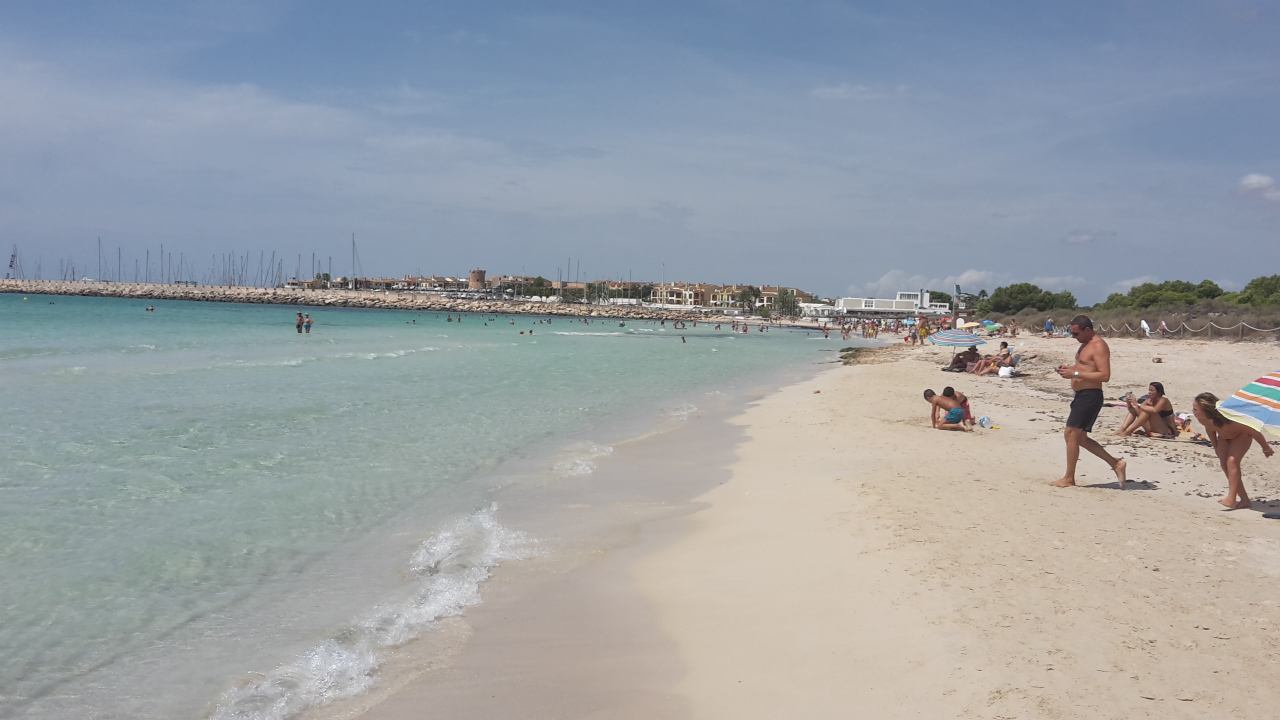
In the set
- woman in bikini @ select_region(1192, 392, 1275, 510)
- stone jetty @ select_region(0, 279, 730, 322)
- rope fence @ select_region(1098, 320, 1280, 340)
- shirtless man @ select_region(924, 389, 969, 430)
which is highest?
rope fence @ select_region(1098, 320, 1280, 340)

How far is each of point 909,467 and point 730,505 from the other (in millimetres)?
2237

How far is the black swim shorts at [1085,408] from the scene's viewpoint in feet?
23.6

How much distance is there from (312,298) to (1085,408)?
14319cm

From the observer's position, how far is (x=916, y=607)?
14.7ft

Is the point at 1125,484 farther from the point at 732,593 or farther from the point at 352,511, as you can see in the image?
the point at 352,511

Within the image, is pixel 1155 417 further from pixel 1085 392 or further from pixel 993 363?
pixel 993 363

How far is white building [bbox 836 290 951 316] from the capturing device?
12338 centimetres

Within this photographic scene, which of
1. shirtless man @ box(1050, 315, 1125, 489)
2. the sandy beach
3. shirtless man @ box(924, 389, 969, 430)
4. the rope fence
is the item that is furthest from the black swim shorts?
the rope fence

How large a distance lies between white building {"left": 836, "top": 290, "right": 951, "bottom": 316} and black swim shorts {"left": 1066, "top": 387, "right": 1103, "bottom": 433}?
119159mm

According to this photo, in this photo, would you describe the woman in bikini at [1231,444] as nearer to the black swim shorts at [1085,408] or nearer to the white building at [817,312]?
the black swim shorts at [1085,408]

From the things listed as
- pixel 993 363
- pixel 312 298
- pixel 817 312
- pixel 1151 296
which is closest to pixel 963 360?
pixel 993 363

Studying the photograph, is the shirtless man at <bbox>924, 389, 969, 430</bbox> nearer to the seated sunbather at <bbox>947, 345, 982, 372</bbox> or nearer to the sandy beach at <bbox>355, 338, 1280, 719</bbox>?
the sandy beach at <bbox>355, 338, 1280, 719</bbox>

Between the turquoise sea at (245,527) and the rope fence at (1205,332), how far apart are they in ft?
76.7

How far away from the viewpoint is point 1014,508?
650 cm
